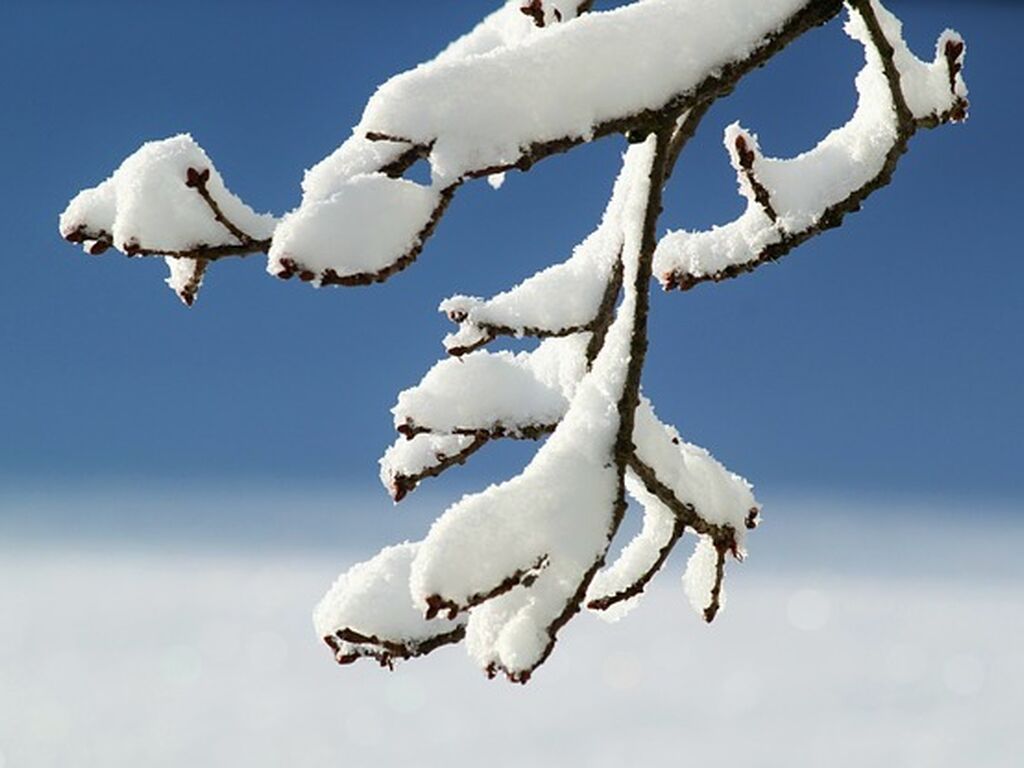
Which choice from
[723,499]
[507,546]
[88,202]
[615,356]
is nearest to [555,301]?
[615,356]

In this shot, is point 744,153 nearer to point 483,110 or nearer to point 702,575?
point 483,110

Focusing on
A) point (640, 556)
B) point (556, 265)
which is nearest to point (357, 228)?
point (556, 265)

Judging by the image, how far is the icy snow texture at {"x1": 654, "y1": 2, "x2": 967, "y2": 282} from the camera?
7.33 ft

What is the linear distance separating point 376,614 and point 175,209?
71 cm

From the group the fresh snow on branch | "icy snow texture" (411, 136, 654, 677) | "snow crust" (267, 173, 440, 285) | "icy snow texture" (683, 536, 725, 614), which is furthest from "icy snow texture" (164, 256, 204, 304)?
"icy snow texture" (683, 536, 725, 614)

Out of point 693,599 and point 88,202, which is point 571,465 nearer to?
point 693,599

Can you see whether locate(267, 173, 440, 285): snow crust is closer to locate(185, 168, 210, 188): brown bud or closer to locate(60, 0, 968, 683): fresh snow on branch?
locate(60, 0, 968, 683): fresh snow on branch

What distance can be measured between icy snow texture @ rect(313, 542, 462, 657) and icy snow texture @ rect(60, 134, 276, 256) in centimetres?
60

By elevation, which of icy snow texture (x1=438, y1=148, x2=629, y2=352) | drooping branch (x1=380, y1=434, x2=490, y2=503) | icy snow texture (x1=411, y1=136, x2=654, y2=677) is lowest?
icy snow texture (x1=411, y1=136, x2=654, y2=677)

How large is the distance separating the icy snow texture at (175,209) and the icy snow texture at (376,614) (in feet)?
1.97

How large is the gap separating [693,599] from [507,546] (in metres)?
0.57

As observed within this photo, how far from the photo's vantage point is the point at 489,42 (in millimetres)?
2965

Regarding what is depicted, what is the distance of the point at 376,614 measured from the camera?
2164 millimetres

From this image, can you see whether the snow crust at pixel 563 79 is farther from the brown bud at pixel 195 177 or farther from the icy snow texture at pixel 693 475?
the icy snow texture at pixel 693 475
